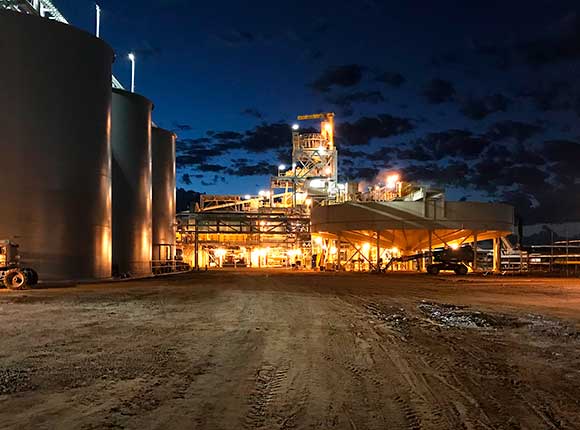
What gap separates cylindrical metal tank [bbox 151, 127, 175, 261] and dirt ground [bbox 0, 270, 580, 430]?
3401 cm

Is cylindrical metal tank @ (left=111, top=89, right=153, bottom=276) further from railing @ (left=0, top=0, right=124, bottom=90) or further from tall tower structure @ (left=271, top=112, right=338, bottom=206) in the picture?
tall tower structure @ (left=271, top=112, right=338, bottom=206)

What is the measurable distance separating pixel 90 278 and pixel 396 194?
Answer: 35.3 meters

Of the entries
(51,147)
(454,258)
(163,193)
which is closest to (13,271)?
(51,147)

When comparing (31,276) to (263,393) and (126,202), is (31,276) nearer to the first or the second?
(126,202)

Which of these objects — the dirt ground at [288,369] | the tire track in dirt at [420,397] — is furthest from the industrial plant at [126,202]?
the tire track in dirt at [420,397]

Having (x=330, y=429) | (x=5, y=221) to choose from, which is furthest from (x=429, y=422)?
(x=5, y=221)

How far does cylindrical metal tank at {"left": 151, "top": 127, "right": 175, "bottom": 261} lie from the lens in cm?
5153

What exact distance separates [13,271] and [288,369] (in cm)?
2204

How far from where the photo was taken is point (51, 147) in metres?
30.6

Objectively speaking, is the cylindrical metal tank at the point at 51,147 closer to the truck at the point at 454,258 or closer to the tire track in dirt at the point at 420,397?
the tire track in dirt at the point at 420,397

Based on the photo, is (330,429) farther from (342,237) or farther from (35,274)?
(342,237)

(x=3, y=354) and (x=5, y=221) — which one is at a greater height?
(x=5, y=221)

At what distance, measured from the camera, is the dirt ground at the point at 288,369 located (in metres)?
6.42

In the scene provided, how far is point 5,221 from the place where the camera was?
29203mm
